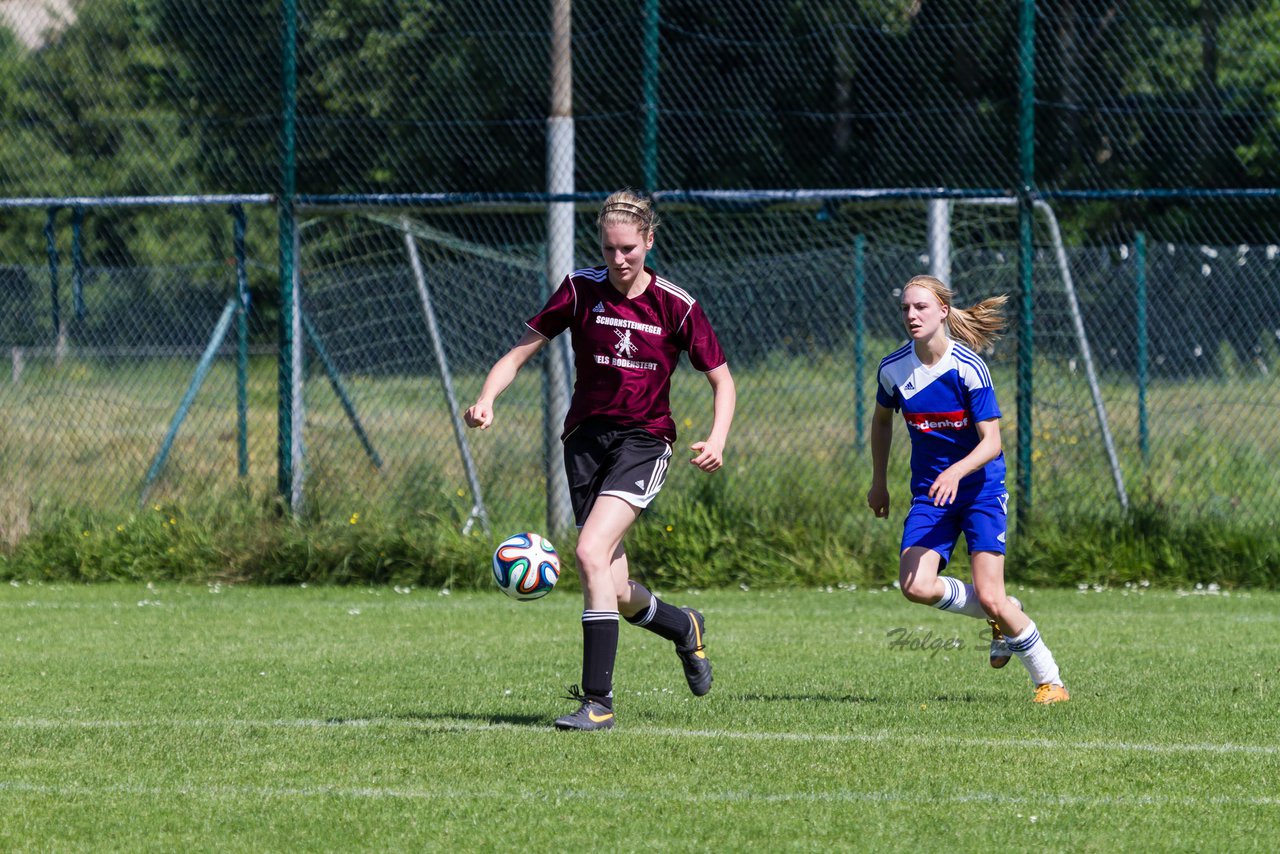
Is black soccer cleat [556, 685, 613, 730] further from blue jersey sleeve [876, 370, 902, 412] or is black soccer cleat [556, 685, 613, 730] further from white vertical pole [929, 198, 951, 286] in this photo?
white vertical pole [929, 198, 951, 286]

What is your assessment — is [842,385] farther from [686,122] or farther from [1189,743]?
[1189,743]

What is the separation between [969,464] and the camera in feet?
19.5

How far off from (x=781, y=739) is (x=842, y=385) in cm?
648

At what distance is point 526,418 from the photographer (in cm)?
1151

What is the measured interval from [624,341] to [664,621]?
43.4 inches

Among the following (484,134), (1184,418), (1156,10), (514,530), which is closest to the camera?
(514,530)

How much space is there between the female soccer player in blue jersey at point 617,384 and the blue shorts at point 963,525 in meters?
0.94

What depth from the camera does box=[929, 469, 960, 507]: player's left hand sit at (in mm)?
5918

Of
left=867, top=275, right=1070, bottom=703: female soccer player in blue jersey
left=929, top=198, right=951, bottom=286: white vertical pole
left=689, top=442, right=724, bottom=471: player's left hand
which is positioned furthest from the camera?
left=929, top=198, right=951, bottom=286: white vertical pole

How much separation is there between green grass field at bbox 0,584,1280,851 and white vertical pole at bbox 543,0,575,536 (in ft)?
5.72

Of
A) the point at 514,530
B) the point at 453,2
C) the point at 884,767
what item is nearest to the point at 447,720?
the point at 884,767

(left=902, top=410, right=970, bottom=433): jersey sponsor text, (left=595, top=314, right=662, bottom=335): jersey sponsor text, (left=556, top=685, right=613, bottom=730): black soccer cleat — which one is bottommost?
(left=556, top=685, right=613, bottom=730): black soccer cleat

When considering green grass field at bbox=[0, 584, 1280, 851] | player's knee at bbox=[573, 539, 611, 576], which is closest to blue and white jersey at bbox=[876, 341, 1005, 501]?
green grass field at bbox=[0, 584, 1280, 851]

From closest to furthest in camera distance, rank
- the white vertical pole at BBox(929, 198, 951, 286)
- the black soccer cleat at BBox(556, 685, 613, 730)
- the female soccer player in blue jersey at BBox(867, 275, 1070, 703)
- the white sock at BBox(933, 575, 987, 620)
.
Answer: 1. the black soccer cleat at BBox(556, 685, 613, 730)
2. the female soccer player in blue jersey at BBox(867, 275, 1070, 703)
3. the white sock at BBox(933, 575, 987, 620)
4. the white vertical pole at BBox(929, 198, 951, 286)
